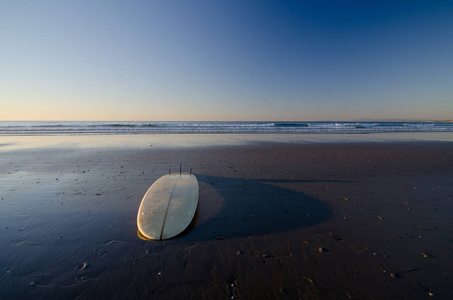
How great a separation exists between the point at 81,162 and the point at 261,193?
829 cm

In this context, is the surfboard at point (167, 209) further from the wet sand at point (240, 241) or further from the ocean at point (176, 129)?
the ocean at point (176, 129)

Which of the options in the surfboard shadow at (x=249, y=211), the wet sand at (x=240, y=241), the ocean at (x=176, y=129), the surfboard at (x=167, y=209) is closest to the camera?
the wet sand at (x=240, y=241)

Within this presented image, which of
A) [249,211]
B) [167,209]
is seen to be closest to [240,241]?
[249,211]

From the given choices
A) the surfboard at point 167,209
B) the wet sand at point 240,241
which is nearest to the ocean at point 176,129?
the wet sand at point 240,241

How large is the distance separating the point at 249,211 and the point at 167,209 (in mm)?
1821

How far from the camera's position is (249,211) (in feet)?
14.8

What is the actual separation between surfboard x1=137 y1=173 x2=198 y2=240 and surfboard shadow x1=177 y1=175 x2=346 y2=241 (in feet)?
0.67

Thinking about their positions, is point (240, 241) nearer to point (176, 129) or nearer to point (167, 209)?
point (167, 209)

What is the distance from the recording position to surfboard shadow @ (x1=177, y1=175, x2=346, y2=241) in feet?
12.2

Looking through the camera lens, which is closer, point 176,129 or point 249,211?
point 249,211

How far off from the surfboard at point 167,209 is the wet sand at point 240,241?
6.5 inches

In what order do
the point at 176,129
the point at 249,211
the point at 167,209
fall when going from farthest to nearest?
the point at 176,129
the point at 249,211
the point at 167,209

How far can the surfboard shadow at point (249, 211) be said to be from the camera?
3725 millimetres

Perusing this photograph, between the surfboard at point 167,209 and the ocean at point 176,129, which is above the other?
the ocean at point 176,129
